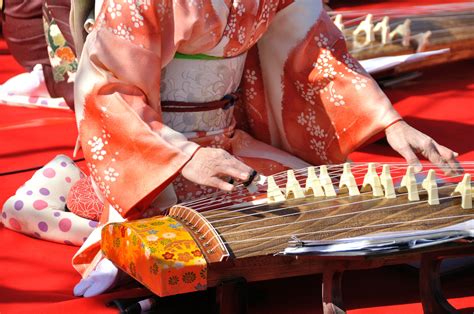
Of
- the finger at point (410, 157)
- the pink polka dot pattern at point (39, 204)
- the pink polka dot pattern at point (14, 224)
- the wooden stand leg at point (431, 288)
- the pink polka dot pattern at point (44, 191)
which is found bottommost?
the pink polka dot pattern at point (14, 224)

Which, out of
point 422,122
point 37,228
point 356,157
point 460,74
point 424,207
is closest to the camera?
point 424,207

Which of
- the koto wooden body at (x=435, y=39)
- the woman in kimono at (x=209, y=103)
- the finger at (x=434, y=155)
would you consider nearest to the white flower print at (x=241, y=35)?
the woman in kimono at (x=209, y=103)

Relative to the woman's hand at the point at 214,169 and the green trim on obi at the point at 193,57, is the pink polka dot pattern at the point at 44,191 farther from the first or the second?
the woman's hand at the point at 214,169

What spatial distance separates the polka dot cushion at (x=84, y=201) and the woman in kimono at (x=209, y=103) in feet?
0.83

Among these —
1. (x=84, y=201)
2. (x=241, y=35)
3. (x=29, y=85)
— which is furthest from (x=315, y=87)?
(x=29, y=85)

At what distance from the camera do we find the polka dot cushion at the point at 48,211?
112 inches

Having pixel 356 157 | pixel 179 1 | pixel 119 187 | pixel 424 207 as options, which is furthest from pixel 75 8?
pixel 356 157

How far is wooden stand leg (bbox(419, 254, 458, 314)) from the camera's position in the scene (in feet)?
7.01

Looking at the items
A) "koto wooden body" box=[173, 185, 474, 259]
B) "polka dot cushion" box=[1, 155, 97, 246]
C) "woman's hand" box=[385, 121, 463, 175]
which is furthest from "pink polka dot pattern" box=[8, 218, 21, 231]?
"woman's hand" box=[385, 121, 463, 175]

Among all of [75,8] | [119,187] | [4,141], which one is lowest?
[4,141]

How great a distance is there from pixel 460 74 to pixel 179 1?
2440 millimetres

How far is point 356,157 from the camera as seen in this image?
141 inches

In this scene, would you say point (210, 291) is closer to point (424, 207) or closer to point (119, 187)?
point (119, 187)

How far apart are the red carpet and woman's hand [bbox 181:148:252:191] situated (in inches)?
14.0
